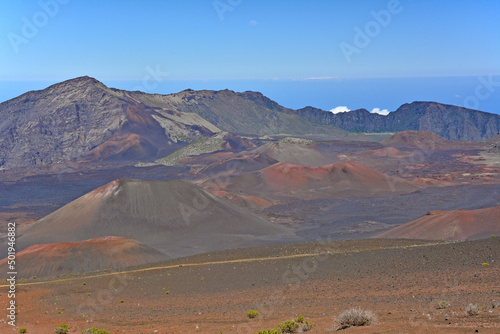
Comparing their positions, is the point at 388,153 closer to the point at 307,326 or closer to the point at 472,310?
the point at 307,326

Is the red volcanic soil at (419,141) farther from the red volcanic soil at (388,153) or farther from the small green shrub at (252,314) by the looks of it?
the small green shrub at (252,314)

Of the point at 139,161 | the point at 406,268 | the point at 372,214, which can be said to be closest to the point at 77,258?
the point at 406,268

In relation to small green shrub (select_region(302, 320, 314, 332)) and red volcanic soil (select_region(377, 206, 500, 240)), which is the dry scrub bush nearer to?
small green shrub (select_region(302, 320, 314, 332))

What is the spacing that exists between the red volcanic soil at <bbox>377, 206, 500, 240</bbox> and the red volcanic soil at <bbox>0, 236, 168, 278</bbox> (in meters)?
22.1

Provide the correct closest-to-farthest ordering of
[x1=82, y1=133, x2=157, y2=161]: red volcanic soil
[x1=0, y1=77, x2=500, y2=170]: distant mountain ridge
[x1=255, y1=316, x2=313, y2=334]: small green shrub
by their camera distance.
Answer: [x1=255, y1=316, x2=313, y2=334]: small green shrub, [x1=82, y1=133, x2=157, y2=161]: red volcanic soil, [x1=0, y1=77, x2=500, y2=170]: distant mountain ridge

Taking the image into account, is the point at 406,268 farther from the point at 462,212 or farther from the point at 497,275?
the point at 462,212

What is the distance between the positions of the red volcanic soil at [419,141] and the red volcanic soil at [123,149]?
82382 mm

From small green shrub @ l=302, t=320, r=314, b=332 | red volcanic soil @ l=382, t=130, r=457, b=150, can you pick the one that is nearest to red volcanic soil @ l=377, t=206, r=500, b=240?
small green shrub @ l=302, t=320, r=314, b=332

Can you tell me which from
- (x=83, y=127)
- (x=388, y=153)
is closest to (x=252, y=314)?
(x=388, y=153)

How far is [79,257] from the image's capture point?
38500mm

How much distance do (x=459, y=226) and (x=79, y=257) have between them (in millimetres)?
30040

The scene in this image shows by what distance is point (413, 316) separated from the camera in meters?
12.4

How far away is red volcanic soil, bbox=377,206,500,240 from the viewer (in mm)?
38250

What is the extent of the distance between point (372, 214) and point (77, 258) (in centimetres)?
4349
